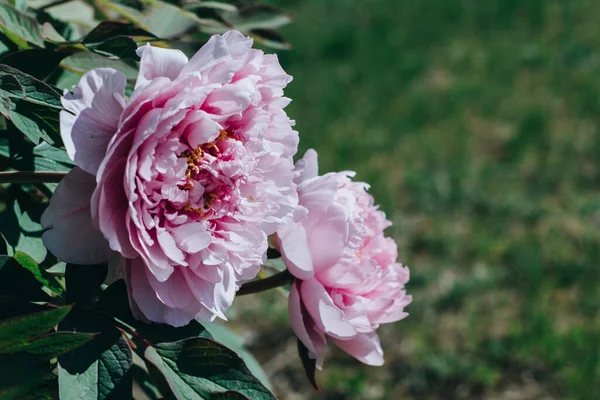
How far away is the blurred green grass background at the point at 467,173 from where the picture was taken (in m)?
2.28

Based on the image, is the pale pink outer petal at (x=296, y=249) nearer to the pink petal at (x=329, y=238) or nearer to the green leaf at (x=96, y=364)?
the pink petal at (x=329, y=238)

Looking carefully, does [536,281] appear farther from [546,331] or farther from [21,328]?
[21,328]

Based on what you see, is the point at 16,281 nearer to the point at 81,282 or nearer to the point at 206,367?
the point at 81,282

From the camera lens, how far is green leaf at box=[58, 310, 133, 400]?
64 cm

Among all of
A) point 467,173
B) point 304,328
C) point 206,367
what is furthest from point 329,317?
point 467,173

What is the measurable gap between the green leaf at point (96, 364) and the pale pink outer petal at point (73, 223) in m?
0.06

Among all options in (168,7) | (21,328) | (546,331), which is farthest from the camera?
(546,331)

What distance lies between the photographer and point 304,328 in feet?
2.64

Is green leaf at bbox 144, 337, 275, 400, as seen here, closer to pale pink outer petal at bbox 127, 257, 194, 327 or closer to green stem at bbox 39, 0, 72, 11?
pale pink outer petal at bbox 127, 257, 194, 327

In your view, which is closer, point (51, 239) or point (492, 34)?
point (51, 239)

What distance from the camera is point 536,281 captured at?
258cm

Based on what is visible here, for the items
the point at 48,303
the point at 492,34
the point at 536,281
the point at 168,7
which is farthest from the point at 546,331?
the point at 492,34

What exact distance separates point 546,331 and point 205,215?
1865 mm

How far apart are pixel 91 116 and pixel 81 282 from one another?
154mm
